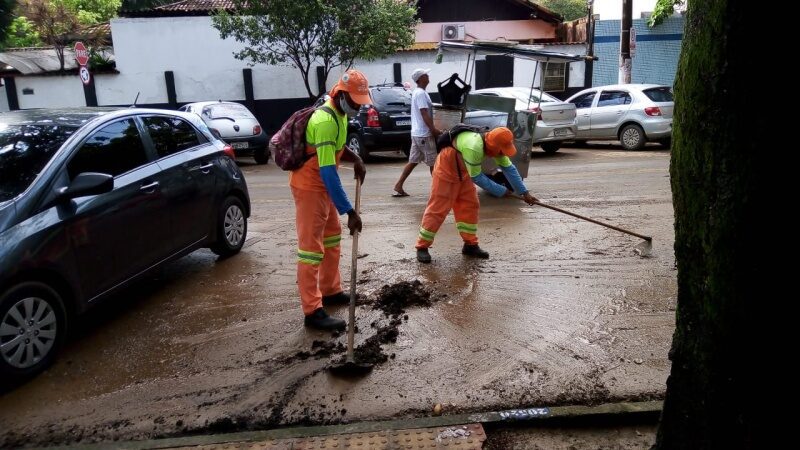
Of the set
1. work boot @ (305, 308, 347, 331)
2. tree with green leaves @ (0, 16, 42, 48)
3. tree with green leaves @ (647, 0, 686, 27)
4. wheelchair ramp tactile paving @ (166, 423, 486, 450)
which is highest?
tree with green leaves @ (0, 16, 42, 48)

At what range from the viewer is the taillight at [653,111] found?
42.7 ft

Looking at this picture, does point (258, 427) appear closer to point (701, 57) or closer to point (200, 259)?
point (701, 57)

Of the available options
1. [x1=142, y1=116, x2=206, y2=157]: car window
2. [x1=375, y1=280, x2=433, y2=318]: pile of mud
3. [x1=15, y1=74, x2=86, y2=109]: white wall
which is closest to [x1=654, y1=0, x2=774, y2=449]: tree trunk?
[x1=375, y1=280, x2=433, y2=318]: pile of mud

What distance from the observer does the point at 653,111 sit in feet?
42.8

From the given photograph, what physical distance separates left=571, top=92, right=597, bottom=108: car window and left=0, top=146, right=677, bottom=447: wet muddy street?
26.9 feet

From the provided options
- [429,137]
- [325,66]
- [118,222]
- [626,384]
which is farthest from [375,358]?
[325,66]

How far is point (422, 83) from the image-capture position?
8656 millimetres

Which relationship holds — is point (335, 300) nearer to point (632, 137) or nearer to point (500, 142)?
point (500, 142)

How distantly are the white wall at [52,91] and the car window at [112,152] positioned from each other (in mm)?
16095

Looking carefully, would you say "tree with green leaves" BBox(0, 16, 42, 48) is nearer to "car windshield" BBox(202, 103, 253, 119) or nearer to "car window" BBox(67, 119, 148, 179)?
"car windshield" BBox(202, 103, 253, 119)

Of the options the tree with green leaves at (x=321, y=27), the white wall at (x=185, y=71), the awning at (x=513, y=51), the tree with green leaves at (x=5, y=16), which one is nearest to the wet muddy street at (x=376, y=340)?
the awning at (x=513, y=51)

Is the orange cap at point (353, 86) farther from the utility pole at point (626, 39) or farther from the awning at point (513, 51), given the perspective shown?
the utility pole at point (626, 39)

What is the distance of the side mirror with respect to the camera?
386cm

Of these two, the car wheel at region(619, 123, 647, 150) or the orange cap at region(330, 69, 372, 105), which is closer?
the orange cap at region(330, 69, 372, 105)
